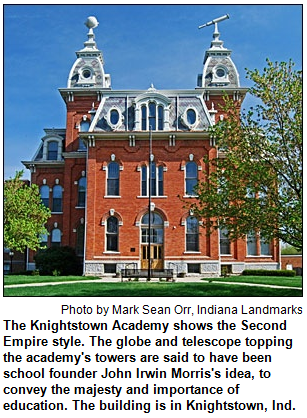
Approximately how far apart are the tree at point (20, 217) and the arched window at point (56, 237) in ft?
18.6

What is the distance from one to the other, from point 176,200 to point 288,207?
48.2 ft

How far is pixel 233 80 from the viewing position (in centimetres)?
3159

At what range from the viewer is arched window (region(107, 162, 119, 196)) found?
26.8 m

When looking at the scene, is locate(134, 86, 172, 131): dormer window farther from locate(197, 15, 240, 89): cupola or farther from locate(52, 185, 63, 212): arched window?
locate(52, 185, 63, 212): arched window

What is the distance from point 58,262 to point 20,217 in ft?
15.5

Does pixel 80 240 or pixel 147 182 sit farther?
pixel 80 240

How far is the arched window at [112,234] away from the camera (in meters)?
26.5

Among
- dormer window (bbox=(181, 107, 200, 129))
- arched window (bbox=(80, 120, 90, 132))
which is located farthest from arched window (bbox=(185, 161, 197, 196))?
arched window (bbox=(80, 120, 90, 132))

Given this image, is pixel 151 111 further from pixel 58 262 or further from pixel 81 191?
pixel 58 262

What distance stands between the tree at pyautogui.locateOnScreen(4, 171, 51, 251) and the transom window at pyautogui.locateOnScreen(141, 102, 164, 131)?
7586 mm

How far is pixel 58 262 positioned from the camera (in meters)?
26.2

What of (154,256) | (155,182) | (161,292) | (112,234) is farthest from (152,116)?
(161,292)
